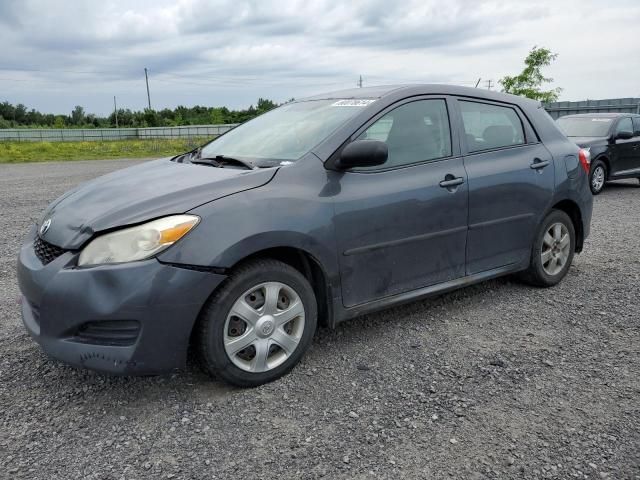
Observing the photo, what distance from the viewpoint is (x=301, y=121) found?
3977 millimetres

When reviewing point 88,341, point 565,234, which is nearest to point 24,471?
point 88,341

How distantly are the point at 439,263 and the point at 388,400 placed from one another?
1.21 m

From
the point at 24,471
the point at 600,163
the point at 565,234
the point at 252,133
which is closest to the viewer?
the point at 24,471

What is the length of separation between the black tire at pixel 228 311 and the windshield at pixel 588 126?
979 centimetres

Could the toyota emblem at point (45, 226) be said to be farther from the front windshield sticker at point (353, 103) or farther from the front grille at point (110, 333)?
the front windshield sticker at point (353, 103)

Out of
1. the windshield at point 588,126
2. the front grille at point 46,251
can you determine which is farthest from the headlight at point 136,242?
the windshield at point 588,126

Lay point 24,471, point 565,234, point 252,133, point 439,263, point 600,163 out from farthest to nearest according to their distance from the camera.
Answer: point 600,163 → point 565,234 → point 252,133 → point 439,263 → point 24,471

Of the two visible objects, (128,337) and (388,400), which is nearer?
(128,337)

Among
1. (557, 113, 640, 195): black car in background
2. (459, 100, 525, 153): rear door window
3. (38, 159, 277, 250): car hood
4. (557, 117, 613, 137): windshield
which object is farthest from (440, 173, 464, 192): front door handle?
(557, 117, 613, 137): windshield

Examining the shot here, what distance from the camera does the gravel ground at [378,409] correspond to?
2514mm

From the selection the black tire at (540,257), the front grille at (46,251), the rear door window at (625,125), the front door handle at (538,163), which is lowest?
the black tire at (540,257)

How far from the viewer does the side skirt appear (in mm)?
3512

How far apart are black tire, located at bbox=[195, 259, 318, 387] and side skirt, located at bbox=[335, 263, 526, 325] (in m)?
0.31

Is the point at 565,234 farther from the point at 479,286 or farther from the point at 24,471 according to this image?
the point at 24,471
